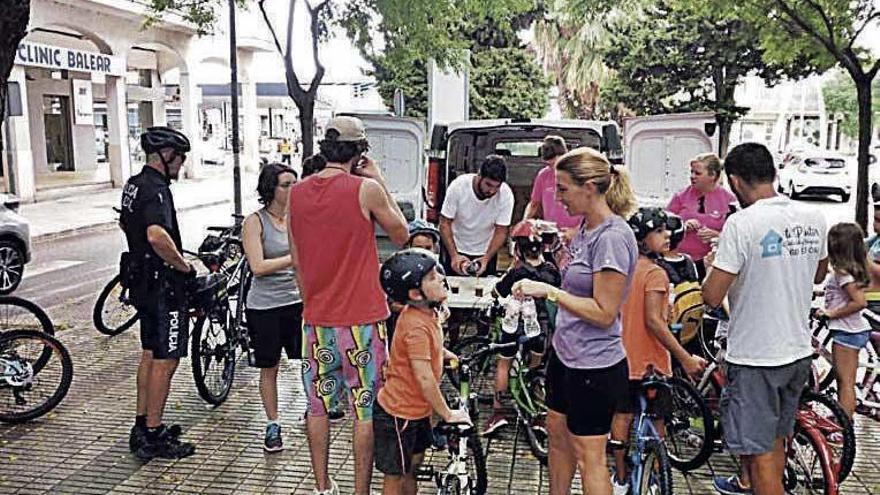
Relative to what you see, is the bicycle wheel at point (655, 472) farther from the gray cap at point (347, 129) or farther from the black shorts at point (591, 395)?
the gray cap at point (347, 129)

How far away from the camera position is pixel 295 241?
12.1 ft

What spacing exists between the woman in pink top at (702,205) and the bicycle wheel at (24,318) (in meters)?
4.53

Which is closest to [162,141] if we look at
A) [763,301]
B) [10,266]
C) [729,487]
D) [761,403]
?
[763,301]

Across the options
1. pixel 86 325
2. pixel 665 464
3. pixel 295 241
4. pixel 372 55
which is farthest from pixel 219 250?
pixel 372 55

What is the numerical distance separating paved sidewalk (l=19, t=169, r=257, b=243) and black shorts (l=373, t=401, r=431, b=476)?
12847 millimetres

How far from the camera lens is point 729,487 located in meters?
4.16

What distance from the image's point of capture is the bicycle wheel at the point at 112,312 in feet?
24.9

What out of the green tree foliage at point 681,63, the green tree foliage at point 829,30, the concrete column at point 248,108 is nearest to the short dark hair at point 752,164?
the green tree foliage at point 829,30

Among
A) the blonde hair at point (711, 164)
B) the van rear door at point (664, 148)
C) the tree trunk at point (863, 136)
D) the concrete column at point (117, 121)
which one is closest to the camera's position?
the blonde hair at point (711, 164)

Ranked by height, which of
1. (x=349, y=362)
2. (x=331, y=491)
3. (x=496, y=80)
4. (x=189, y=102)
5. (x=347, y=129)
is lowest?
(x=331, y=491)

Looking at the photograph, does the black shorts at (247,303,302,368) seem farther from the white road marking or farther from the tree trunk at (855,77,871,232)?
the tree trunk at (855,77,871,232)

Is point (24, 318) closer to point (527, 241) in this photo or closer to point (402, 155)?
point (402, 155)

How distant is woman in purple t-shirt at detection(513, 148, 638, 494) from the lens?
10.1 feet

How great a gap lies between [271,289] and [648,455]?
7.45 feet
